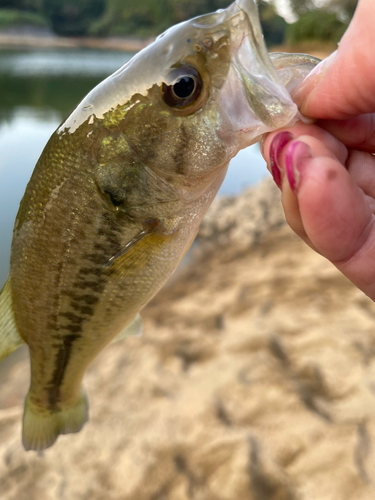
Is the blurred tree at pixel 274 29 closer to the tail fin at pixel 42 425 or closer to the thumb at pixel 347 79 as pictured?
the thumb at pixel 347 79

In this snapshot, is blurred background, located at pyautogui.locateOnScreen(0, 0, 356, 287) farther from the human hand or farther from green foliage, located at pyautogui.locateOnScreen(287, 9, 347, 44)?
the human hand

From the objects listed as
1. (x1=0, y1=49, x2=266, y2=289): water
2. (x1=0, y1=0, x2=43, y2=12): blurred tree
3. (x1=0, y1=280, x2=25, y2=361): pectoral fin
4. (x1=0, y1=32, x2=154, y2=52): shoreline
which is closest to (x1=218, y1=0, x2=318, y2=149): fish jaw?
(x1=0, y1=280, x2=25, y2=361): pectoral fin

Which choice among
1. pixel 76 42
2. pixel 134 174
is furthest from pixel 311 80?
pixel 76 42

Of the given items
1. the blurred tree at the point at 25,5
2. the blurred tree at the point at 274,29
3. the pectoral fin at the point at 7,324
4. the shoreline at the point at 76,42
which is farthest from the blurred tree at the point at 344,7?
the blurred tree at the point at 25,5

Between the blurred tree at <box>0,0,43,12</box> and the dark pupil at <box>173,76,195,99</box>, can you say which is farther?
the blurred tree at <box>0,0,43,12</box>

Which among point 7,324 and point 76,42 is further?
point 76,42

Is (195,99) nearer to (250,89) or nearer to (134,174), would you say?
(250,89)
